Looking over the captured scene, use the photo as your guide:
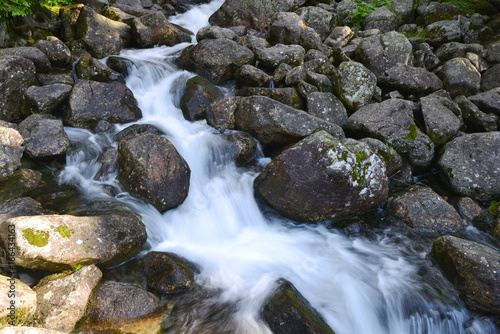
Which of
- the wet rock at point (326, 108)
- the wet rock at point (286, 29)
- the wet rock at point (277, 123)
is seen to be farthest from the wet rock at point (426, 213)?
the wet rock at point (286, 29)

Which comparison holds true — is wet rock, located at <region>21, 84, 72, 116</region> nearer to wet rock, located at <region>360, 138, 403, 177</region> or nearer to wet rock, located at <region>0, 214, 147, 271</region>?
wet rock, located at <region>0, 214, 147, 271</region>

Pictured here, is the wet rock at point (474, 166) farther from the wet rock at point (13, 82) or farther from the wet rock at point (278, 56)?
the wet rock at point (13, 82)

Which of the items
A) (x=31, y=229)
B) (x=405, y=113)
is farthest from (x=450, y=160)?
(x=31, y=229)

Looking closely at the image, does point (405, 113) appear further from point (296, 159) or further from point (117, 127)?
point (117, 127)

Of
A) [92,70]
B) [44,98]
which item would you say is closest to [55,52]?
[92,70]

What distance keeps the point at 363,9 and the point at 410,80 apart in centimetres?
651

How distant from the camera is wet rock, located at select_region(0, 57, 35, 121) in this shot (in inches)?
269

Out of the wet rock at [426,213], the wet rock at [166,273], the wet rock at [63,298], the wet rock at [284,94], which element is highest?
the wet rock at [284,94]

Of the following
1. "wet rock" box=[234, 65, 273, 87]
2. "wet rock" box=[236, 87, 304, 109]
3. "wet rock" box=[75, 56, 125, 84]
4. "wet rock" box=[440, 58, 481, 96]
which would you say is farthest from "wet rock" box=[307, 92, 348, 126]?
"wet rock" box=[75, 56, 125, 84]

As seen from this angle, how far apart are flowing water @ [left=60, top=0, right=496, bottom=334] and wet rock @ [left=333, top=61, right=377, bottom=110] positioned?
9.78 ft

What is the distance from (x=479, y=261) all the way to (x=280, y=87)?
20.9 ft

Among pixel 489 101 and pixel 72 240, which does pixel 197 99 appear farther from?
pixel 489 101

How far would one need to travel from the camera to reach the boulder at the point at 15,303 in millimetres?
3084

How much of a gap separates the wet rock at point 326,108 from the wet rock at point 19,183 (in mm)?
6162
